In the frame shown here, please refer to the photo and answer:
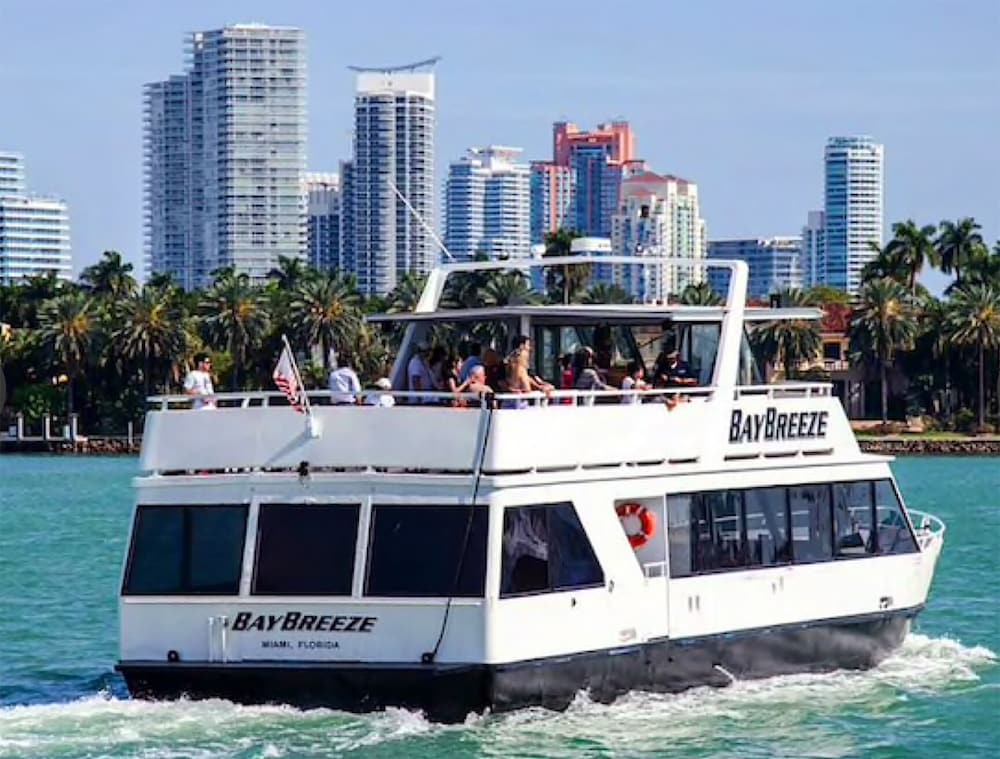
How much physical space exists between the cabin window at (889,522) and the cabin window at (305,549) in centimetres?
629

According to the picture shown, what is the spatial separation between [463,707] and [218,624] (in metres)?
2.18

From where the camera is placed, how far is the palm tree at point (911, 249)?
124375 millimetres

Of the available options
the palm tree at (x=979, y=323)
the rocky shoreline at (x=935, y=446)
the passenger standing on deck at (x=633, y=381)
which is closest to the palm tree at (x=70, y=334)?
the rocky shoreline at (x=935, y=446)

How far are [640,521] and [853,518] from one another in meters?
3.22

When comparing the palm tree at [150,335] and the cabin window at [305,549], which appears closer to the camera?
the cabin window at [305,549]

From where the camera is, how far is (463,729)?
20156 mm

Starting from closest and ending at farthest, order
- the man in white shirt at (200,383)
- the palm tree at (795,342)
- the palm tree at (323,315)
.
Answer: the man in white shirt at (200,383) < the palm tree at (795,342) < the palm tree at (323,315)

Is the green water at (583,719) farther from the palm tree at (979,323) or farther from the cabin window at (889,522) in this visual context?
the palm tree at (979,323)

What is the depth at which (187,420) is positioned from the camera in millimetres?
20969

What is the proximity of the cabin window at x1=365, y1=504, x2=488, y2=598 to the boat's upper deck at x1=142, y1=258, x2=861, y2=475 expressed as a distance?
0.38 meters

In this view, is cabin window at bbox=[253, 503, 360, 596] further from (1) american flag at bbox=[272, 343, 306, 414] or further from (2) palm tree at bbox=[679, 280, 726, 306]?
(2) palm tree at bbox=[679, 280, 726, 306]

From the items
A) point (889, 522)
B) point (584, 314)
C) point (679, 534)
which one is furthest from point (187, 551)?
point (889, 522)

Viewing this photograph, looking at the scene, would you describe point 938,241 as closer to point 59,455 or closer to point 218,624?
point 59,455

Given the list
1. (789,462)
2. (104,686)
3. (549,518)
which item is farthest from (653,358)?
(104,686)
